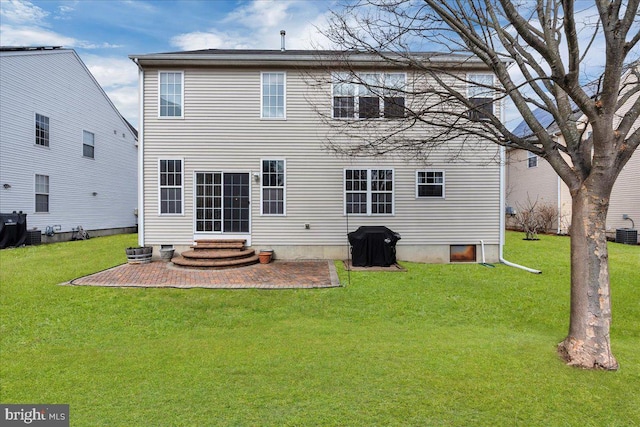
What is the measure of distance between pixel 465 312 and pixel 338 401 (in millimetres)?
3592

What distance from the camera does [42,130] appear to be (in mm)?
13891

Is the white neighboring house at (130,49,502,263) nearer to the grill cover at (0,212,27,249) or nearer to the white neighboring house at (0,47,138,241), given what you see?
the grill cover at (0,212,27,249)

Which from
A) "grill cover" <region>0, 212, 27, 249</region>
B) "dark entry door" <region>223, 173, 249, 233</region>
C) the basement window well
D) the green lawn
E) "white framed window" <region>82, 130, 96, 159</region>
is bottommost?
the green lawn

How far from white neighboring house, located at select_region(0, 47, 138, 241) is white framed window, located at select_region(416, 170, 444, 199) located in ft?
50.9

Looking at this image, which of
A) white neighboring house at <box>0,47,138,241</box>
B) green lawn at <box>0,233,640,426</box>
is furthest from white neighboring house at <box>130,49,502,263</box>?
white neighboring house at <box>0,47,138,241</box>

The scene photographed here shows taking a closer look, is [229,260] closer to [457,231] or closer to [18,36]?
[457,231]

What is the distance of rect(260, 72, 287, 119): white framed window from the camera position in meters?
9.78

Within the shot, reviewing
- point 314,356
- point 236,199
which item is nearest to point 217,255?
point 236,199

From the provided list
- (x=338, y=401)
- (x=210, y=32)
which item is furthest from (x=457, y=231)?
(x=210, y=32)

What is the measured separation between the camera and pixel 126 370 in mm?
3367

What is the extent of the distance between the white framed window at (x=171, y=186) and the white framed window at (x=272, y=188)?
2.50 meters

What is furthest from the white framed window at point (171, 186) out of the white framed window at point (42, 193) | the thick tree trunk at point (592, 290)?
the thick tree trunk at point (592, 290)

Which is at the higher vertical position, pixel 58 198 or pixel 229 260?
pixel 58 198

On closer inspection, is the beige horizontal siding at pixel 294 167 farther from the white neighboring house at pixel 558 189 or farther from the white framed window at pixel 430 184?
the white neighboring house at pixel 558 189
